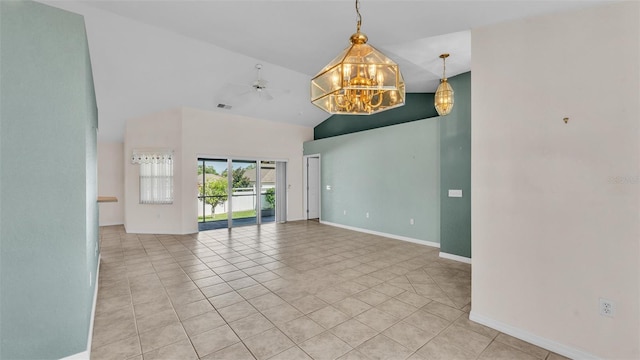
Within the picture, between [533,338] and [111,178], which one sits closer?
[533,338]

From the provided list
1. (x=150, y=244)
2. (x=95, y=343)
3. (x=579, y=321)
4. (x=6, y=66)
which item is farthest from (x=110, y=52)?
(x=579, y=321)

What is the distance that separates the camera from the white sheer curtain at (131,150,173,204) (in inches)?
252

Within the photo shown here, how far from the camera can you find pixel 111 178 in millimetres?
7629

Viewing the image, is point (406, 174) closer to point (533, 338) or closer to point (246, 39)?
point (533, 338)

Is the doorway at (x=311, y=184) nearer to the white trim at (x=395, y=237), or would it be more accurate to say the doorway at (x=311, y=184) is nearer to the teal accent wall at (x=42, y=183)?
the white trim at (x=395, y=237)

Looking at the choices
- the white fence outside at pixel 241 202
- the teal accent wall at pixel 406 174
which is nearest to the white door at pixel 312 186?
the teal accent wall at pixel 406 174

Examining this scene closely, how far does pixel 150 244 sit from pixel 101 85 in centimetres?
320

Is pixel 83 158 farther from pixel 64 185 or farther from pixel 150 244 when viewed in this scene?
pixel 150 244

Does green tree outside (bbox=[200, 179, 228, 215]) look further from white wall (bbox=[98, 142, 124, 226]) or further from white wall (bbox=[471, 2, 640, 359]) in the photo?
white wall (bbox=[471, 2, 640, 359])

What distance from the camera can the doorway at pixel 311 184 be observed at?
8570 millimetres

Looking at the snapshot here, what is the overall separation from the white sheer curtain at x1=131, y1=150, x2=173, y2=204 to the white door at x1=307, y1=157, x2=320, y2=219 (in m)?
3.99

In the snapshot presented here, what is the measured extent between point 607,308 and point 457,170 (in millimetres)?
2757

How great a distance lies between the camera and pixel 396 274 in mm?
3752

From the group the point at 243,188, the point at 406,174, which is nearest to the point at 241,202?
the point at 243,188
